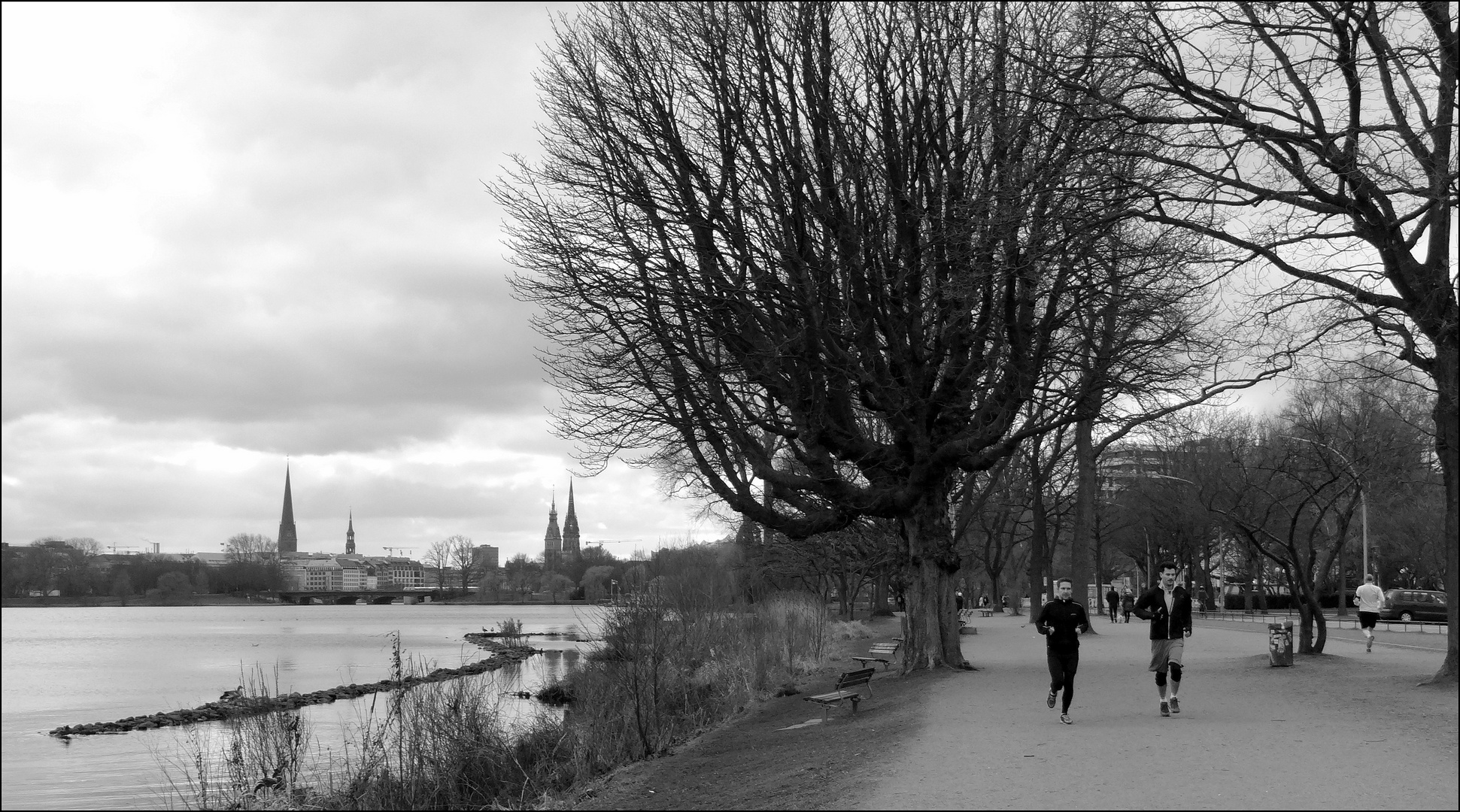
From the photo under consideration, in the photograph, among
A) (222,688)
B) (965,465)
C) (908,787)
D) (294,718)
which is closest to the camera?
(908,787)

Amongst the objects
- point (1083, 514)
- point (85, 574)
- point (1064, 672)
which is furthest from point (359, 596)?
point (1064, 672)

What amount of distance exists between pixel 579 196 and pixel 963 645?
17905 mm

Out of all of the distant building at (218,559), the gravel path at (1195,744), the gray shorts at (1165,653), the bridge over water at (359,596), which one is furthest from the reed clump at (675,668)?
the bridge over water at (359,596)

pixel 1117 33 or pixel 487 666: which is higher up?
pixel 1117 33

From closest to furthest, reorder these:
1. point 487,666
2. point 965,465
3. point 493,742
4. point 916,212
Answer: point 493,742
point 916,212
point 965,465
point 487,666

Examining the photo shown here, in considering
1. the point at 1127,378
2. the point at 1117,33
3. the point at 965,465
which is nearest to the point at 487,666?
the point at 965,465

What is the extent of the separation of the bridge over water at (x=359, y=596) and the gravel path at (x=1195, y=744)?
6283 inches

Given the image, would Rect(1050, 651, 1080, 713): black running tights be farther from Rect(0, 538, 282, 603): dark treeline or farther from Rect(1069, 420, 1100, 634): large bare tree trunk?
Rect(1069, 420, 1100, 634): large bare tree trunk

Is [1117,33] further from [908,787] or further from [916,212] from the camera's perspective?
[908,787]

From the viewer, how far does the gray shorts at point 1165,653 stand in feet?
49.7

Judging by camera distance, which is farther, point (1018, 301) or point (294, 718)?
point (1018, 301)

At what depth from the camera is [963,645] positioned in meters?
33.8

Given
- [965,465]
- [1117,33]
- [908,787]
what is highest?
[1117,33]

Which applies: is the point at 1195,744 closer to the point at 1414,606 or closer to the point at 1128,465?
the point at 1414,606
